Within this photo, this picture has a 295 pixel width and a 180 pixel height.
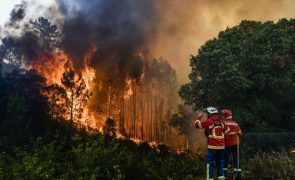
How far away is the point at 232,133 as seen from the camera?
12445 millimetres

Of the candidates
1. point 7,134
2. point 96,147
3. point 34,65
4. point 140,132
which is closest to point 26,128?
point 7,134

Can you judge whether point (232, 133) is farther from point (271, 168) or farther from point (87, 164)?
point (87, 164)

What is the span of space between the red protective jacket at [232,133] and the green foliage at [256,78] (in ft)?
49.2

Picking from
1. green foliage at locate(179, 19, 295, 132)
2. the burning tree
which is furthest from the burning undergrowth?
green foliage at locate(179, 19, 295, 132)

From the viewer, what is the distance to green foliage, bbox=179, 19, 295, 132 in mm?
27641

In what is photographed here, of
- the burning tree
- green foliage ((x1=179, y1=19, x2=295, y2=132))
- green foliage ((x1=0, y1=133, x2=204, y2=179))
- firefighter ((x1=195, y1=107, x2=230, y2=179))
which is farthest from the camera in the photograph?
the burning tree

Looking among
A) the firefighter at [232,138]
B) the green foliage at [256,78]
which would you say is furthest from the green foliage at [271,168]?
the green foliage at [256,78]

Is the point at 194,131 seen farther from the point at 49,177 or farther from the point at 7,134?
the point at 49,177

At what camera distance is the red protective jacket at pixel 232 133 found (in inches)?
488

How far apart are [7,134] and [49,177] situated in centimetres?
3654

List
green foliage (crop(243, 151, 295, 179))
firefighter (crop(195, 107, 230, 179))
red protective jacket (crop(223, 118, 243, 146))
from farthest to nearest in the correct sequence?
green foliage (crop(243, 151, 295, 179)) < red protective jacket (crop(223, 118, 243, 146)) < firefighter (crop(195, 107, 230, 179))

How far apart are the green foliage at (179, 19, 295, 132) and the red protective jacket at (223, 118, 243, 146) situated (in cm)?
1498

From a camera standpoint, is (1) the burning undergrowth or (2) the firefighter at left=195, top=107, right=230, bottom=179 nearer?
(2) the firefighter at left=195, top=107, right=230, bottom=179

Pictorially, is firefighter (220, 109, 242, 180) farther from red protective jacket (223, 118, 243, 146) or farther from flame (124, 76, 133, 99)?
flame (124, 76, 133, 99)
